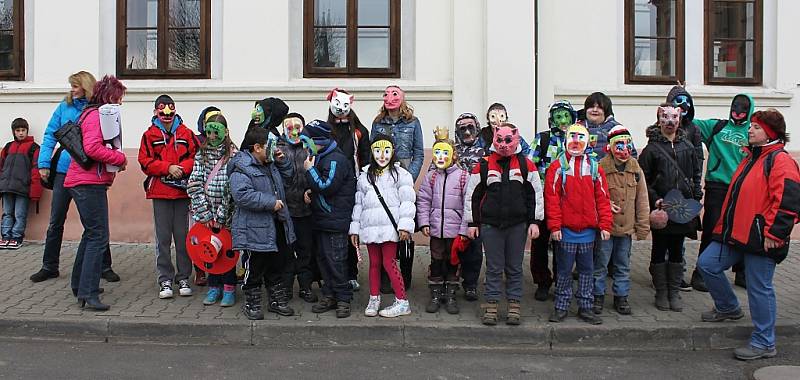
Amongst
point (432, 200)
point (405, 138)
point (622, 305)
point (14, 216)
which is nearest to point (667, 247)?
point (622, 305)

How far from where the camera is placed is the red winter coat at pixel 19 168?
8.96m

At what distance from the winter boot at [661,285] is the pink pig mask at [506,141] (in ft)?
5.94

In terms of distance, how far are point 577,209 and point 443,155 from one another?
117cm

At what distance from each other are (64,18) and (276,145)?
5.15 m

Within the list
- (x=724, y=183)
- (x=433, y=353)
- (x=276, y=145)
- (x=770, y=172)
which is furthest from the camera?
(x=724, y=183)

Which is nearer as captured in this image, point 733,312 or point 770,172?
point 770,172

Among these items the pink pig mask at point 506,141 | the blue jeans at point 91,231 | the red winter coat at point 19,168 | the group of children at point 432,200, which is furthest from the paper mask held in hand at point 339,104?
the red winter coat at point 19,168

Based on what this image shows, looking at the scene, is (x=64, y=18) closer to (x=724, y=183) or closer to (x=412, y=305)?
(x=412, y=305)

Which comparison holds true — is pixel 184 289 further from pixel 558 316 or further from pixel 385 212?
pixel 558 316

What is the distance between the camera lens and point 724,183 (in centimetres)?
683

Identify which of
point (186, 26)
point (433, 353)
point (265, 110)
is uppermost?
point (186, 26)

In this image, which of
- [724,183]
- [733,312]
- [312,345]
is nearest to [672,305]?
[733,312]

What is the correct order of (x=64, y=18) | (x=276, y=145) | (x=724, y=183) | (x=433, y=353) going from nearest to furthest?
(x=433, y=353), (x=276, y=145), (x=724, y=183), (x=64, y=18)

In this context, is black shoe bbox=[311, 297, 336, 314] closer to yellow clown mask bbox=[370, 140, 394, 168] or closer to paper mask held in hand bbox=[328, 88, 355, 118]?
yellow clown mask bbox=[370, 140, 394, 168]
